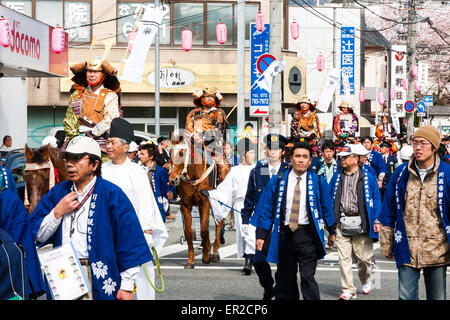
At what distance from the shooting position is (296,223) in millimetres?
7746

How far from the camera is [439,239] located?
6.83 m

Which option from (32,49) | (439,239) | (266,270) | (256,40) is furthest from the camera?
(256,40)

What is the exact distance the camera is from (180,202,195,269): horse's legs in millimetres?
11625

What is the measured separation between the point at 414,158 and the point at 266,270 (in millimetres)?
2823

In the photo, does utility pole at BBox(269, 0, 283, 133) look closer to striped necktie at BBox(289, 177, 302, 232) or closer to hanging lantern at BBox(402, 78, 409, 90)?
striped necktie at BBox(289, 177, 302, 232)

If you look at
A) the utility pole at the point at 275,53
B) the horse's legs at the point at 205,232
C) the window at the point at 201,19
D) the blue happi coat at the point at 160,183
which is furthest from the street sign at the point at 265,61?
the window at the point at 201,19

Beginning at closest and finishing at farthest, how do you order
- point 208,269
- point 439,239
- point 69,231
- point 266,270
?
point 69,231 → point 439,239 → point 266,270 → point 208,269

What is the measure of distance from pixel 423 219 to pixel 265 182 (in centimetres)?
308

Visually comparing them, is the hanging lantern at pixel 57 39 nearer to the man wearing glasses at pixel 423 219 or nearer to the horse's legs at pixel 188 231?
the horse's legs at pixel 188 231

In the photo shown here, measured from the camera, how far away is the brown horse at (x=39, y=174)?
7.96m

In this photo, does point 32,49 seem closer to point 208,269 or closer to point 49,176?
point 208,269

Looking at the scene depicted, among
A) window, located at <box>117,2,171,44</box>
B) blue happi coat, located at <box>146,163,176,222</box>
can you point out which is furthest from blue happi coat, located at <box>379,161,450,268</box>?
window, located at <box>117,2,171,44</box>

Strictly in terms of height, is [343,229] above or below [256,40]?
below

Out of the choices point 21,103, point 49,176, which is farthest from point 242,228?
point 21,103
